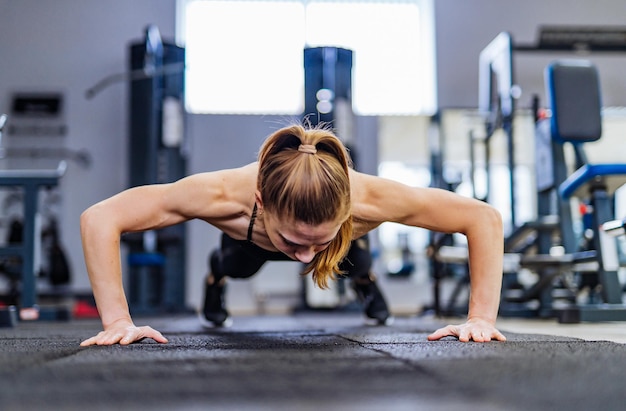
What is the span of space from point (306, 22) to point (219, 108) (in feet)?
3.55

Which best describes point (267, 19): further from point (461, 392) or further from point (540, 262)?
point (461, 392)

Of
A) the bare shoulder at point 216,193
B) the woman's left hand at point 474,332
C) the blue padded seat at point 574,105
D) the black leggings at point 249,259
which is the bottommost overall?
the woman's left hand at point 474,332

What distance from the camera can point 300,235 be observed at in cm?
140

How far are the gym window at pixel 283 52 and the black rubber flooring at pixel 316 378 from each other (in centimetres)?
472

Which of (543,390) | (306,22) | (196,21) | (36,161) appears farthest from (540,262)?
(36,161)

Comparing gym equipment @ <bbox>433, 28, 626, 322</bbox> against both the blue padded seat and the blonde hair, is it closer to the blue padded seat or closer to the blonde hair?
the blue padded seat

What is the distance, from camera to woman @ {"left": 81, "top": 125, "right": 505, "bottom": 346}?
54.7 inches

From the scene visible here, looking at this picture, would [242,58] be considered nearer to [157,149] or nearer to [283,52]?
[283,52]

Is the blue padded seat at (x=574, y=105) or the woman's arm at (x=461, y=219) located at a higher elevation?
the blue padded seat at (x=574, y=105)

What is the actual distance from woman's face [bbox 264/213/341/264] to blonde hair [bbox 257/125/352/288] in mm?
14

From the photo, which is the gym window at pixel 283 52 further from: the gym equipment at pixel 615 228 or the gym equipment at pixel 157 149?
the gym equipment at pixel 615 228

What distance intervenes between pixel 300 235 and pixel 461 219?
547mm

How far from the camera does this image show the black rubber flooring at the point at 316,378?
2.73 ft

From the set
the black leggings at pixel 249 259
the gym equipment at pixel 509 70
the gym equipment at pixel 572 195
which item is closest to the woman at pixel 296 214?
the black leggings at pixel 249 259
